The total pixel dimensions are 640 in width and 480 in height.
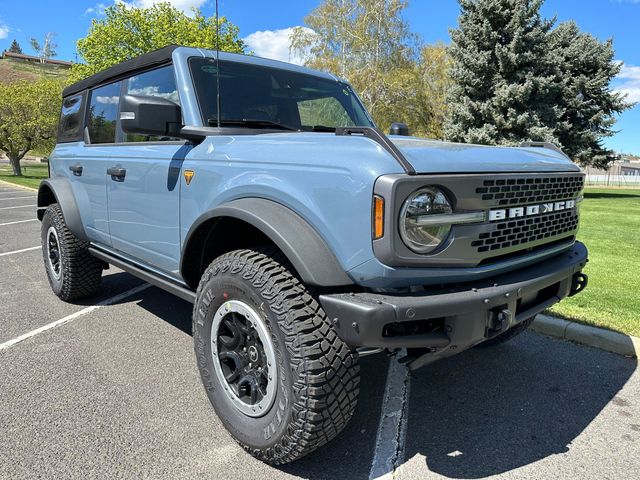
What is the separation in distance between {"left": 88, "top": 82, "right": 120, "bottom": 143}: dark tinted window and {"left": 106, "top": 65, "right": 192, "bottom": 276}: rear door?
8.4 inches

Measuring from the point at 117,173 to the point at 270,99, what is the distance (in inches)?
48.5

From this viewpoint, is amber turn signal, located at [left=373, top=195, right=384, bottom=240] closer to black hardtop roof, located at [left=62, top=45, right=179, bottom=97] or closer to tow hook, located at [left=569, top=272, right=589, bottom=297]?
tow hook, located at [left=569, top=272, right=589, bottom=297]

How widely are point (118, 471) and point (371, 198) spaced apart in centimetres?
169

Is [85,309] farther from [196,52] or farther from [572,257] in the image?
[572,257]

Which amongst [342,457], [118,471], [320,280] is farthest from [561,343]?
[118,471]

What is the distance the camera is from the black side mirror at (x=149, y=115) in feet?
8.25

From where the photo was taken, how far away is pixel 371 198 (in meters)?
Answer: 1.88

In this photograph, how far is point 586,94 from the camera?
80.0ft

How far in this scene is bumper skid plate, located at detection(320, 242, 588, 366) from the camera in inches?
72.4

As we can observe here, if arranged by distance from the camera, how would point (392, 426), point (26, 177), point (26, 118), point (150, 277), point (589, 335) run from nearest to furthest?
point (392, 426) → point (150, 277) → point (589, 335) → point (26, 177) → point (26, 118)

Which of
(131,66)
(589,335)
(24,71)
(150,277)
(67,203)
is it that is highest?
(24,71)

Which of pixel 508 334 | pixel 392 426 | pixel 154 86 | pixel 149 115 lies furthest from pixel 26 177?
pixel 392 426

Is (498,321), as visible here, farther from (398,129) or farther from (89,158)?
(89,158)

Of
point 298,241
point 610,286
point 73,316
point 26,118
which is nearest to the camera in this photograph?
point 298,241
